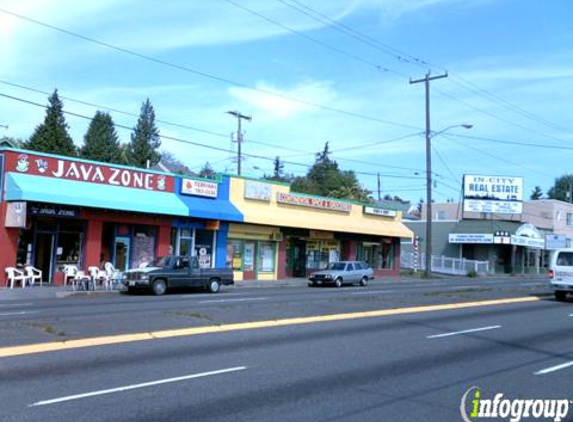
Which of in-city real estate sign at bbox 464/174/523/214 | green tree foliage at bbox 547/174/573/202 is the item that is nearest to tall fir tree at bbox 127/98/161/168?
in-city real estate sign at bbox 464/174/523/214

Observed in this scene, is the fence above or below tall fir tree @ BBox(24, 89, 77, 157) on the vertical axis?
below

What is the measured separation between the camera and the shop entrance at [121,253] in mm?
30359

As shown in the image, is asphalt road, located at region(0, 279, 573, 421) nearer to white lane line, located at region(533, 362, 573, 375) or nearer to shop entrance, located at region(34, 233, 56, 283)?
white lane line, located at region(533, 362, 573, 375)

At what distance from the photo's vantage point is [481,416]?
7199mm

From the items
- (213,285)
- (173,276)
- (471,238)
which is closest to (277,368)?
(173,276)

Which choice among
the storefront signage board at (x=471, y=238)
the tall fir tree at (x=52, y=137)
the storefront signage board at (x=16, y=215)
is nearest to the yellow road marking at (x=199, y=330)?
the storefront signage board at (x=16, y=215)

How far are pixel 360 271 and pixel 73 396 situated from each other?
2878cm

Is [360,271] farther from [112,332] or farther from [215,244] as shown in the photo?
Answer: [112,332]

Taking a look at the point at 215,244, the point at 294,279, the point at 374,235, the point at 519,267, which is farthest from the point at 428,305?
the point at 519,267

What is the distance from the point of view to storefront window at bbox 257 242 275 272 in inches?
1495

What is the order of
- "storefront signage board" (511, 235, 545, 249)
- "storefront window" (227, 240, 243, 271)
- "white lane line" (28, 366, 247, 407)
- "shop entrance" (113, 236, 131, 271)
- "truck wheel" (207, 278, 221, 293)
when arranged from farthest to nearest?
"storefront signage board" (511, 235, 545, 249) → "storefront window" (227, 240, 243, 271) → "shop entrance" (113, 236, 131, 271) → "truck wheel" (207, 278, 221, 293) → "white lane line" (28, 366, 247, 407)

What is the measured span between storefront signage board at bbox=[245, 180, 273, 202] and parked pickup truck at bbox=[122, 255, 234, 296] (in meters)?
9.61

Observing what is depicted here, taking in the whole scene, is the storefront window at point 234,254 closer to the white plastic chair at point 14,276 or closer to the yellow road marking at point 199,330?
the white plastic chair at point 14,276

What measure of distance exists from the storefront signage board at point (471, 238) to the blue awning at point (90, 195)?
118 ft
